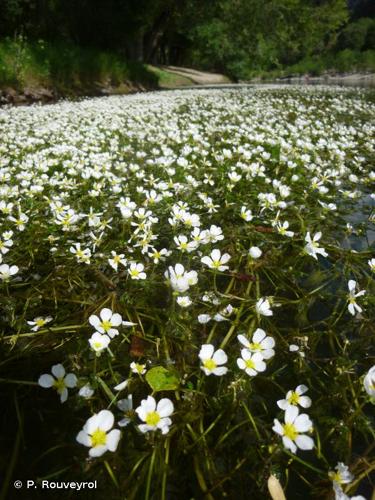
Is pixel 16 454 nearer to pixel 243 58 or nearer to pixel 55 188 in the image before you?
pixel 55 188

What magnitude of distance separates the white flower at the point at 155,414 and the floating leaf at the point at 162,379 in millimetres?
124

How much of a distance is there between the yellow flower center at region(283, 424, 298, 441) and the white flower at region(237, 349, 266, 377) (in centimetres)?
18

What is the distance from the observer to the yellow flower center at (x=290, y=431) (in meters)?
0.88

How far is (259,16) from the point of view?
659 inches

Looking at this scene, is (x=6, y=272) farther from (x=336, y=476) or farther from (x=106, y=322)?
(x=336, y=476)

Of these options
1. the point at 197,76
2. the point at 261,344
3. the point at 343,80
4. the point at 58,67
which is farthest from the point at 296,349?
the point at 343,80

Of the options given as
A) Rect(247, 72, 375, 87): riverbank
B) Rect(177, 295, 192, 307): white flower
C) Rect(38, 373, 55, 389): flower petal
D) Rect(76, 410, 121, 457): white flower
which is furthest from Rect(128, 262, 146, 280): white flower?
Rect(247, 72, 375, 87): riverbank

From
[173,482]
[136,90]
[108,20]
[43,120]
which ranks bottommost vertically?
[173,482]

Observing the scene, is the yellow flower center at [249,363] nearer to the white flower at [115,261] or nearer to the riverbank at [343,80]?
the white flower at [115,261]

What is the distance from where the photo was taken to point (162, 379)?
3.51ft

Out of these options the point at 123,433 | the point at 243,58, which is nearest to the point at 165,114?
the point at 123,433

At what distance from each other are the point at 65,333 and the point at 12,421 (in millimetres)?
351

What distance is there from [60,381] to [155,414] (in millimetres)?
321

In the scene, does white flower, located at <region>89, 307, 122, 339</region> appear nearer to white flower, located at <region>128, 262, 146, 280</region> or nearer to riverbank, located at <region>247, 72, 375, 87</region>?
white flower, located at <region>128, 262, 146, 280</region>
